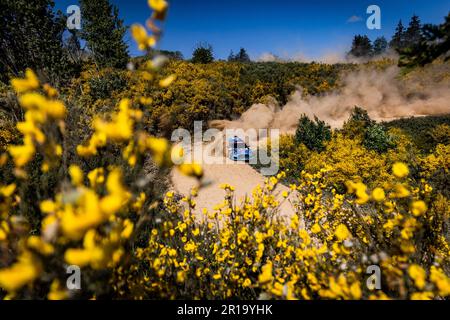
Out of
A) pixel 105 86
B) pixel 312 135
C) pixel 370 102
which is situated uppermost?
pixel 105 86

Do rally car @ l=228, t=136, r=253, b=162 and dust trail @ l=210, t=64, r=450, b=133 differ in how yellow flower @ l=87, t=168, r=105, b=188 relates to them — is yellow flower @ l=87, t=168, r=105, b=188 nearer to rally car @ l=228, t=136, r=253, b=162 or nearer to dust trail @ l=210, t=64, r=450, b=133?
rally car @ l=228, t=136, r=253, b=162

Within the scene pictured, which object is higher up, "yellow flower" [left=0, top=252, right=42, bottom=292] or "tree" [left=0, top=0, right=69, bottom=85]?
"tree" [left=0, top=0, right=69, bottom=85]

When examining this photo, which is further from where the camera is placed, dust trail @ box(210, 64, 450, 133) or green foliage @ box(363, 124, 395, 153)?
dust trail @ box(210, 64, 450, 133)

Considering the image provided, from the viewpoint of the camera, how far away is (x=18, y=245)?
137cm

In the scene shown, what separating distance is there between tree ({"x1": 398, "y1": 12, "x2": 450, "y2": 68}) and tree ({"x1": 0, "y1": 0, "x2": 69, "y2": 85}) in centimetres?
1667

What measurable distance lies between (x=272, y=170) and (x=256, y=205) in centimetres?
661

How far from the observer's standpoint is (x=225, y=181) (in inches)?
334

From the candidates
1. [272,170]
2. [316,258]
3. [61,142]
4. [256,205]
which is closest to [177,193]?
[272,170]

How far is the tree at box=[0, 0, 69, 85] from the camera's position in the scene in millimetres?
14727

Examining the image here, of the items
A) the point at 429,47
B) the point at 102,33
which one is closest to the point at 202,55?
the point at 102,33

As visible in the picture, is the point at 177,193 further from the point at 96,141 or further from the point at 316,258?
the point at 96,141

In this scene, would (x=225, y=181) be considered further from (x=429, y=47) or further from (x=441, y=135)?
Result: (x=441, y=135)

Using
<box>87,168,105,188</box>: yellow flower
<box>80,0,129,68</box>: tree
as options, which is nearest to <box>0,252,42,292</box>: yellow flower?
<box>87,168,105,188</box>: yellow flower

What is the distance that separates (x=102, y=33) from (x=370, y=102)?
59.2ft
